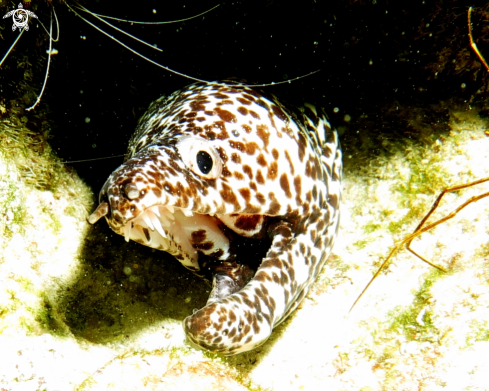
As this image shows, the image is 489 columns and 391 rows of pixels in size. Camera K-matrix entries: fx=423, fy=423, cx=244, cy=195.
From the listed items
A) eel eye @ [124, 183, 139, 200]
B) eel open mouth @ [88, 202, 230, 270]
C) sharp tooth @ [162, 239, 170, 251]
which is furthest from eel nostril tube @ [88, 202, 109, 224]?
sharp tooth @ [162, 239, 170, 251]

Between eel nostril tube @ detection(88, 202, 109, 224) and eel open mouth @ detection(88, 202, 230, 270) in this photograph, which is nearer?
eel nostril tube @ detection(88, 202, 109, 224)

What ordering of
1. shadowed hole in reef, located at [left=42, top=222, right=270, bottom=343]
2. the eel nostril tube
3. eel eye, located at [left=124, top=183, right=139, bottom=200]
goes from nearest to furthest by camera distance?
1. eel eye, located at [left=124, top=183, right=139, bottom=200]
2. the eel nostril tube
3. shadowed hole in reef, located at [left=42, top=222, right=270, bottom=343]

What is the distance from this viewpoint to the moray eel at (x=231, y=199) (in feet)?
7.91

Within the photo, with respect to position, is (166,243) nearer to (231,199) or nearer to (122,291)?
(231,199)

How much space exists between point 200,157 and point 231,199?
1.09 ft

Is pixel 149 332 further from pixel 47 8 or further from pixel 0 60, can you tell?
pixel 47 8

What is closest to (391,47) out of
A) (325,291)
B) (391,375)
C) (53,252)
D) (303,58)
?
(303,58)

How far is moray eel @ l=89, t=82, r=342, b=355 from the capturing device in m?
2.41

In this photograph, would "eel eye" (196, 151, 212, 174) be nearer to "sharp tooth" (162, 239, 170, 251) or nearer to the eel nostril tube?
the eel nostril tube

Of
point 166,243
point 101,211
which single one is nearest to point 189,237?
point 166,243

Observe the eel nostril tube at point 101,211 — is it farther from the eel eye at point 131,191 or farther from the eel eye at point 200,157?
the eel eye at point 200,157

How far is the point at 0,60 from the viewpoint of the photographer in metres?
3.32

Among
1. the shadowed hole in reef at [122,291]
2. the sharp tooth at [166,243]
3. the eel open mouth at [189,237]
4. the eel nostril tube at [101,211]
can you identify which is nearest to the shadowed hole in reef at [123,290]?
the shadowed hole in reef at [122,291]

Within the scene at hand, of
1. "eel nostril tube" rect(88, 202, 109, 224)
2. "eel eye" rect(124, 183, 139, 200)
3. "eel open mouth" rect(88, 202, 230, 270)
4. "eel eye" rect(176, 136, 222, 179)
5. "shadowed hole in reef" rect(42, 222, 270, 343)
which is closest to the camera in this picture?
"eel eye" rect(124, 183, 139, 200)
